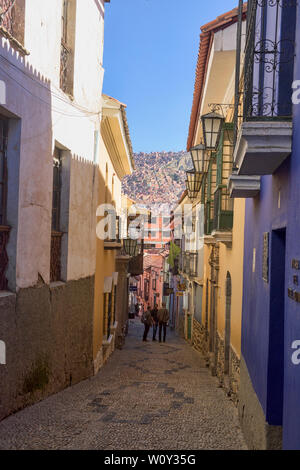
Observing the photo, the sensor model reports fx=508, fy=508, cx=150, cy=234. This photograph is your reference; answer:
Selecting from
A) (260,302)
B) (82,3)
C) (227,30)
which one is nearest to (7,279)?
(260,302)

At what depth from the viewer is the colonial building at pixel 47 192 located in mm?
6277

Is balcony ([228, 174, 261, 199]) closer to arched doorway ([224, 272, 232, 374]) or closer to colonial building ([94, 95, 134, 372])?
arched doorway ([224, 272, 232, 374])

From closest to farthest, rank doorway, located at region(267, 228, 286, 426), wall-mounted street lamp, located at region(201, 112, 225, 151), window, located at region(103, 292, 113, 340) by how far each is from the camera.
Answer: doorway, located at region(267, 228, 286, 426) < wall-mounted street lamp, located at region(201, 112, 225, 151) < window, located at region(103, 292, 113, 340)

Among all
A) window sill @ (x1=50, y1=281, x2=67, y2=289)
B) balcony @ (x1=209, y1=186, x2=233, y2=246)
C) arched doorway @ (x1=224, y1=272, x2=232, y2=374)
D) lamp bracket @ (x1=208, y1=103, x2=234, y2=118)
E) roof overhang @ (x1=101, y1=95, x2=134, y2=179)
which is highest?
lamp bracket @ (x1=208, y1=103, x2=234, y2=118)

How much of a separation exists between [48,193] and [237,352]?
4.34 m

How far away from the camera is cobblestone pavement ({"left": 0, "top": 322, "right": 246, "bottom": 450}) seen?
562cm

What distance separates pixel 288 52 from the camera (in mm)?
5102

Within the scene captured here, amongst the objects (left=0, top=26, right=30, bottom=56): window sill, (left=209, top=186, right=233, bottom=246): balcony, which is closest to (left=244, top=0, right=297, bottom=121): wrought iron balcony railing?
(left=0, top=26, right=30, bottom=56): window sill

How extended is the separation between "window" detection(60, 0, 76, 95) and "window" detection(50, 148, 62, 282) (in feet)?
4.22

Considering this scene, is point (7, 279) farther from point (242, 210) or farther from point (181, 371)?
point (181, 371)

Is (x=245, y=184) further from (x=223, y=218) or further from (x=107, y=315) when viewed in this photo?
(x=107, y=315)

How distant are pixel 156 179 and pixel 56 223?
115 m

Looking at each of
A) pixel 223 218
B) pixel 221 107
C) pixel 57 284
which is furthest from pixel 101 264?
pixel 221 107

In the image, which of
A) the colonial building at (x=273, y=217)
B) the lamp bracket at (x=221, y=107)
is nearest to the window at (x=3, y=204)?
the colonial building at (x=273, y=217)
